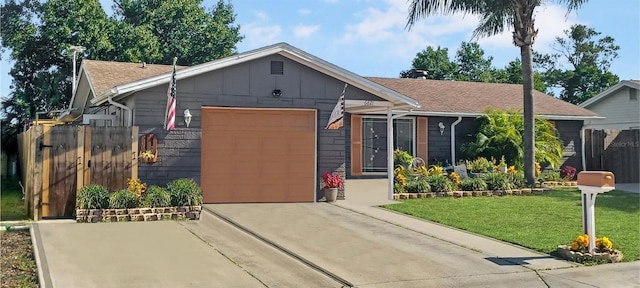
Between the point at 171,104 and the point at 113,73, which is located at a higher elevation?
the point at 113,73

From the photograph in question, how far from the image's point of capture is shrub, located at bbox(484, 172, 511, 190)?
1541 centimetres

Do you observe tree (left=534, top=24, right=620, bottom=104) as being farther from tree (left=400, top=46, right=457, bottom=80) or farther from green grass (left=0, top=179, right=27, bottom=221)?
green grass (left=0, top=179, right=27, bottom=221)

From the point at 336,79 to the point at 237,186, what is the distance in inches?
139

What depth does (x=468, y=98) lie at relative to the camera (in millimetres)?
21562

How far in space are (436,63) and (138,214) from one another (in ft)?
113

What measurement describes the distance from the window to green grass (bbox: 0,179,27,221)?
1058 centimetres

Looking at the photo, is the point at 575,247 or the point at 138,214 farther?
the point at 138,214

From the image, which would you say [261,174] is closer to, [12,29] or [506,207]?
[506,207]

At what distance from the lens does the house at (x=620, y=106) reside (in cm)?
2455

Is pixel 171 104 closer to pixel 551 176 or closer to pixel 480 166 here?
pixel 480 166

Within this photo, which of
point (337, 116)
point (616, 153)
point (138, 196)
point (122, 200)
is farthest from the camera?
point (616, 153)

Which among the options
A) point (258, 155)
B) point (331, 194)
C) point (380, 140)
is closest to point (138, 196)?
point (258, 155)

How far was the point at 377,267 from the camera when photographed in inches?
288

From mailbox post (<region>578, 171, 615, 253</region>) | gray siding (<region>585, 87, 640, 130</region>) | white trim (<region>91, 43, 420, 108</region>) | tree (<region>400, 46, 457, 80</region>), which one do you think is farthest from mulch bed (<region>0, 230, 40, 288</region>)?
tree (<region>400, 46, 457, 80</region>)
